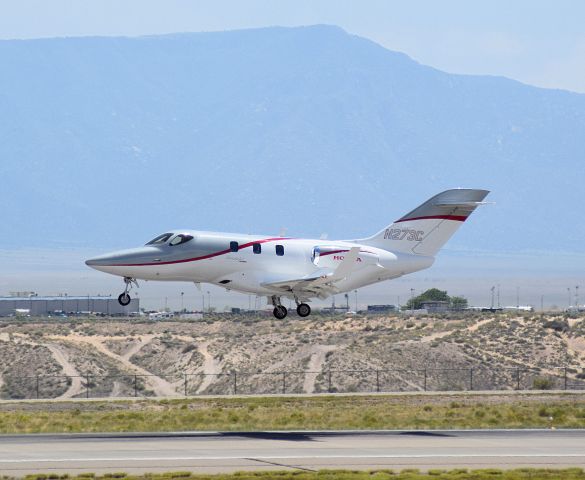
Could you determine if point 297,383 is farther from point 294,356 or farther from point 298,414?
point 298,414

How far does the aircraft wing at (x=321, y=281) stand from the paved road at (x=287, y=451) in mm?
6264

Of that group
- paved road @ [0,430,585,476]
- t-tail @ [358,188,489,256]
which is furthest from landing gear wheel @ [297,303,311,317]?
t-tail @ [358,188,489,256]

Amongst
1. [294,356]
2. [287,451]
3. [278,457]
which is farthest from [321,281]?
[294,356]

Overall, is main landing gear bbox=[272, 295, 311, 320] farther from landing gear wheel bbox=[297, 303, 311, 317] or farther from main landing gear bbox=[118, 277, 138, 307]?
main landing gear bbox=[118, 277, 138, 307]

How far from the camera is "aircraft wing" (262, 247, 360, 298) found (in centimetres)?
5661

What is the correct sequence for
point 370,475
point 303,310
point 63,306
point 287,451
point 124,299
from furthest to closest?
point 63,306 → point 303,310 → point 124,299 → point 287,451 → point 370,475

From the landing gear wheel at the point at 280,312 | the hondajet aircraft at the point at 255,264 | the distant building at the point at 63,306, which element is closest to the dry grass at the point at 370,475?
the hondajet aircraft at the point at 255,264

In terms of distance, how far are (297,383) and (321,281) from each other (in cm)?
3302

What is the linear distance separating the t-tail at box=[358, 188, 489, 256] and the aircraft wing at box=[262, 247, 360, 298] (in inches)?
201

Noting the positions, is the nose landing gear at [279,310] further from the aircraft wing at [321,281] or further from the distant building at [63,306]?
the distant building at [63,306]

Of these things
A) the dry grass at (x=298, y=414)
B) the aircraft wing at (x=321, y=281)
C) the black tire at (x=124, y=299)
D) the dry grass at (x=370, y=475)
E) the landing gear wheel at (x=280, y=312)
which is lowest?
the dry grass at (x=370, y=475)

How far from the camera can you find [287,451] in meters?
50.5

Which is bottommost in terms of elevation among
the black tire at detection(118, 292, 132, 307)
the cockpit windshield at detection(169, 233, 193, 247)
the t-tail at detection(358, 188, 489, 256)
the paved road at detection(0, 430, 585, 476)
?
the paved road at detection(0, 430, 585, 476)

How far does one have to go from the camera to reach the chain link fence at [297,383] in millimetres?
87062
